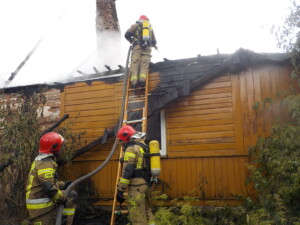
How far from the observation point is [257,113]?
560 cm

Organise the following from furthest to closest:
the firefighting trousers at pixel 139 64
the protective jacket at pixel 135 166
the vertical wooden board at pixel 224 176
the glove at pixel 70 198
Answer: the firefighting trousers at pixel 139 64 → the vertical wooden board at pixel 224 176 → the glove at pixel 70 198 → the protective jacket at pixel 135 166

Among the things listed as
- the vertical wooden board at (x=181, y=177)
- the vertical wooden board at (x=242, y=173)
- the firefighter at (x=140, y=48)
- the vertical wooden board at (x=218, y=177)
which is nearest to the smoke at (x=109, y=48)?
the firefighter at (x=140, y=48)

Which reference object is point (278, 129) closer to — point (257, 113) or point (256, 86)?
point (257, 113)

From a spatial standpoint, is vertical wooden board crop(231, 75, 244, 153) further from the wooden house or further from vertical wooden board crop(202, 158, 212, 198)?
vertical wooden board crop(202, 158, 212, 198)

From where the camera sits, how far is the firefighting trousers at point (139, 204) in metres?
3.98

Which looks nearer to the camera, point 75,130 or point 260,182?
point 260,182

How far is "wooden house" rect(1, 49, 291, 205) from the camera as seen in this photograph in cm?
554

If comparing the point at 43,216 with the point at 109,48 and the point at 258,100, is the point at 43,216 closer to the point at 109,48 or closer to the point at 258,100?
the point at 258,100

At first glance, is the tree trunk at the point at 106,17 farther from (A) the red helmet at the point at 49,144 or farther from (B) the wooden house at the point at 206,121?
(A) the red helmet at the point at 49,144

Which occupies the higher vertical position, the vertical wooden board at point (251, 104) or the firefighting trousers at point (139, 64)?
the firefighting trousers at point (139, 64)

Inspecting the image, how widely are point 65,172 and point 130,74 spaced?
2.82 metres

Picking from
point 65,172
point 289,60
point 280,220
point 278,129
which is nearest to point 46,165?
point 65,172

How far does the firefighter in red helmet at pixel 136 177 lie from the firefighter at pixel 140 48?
1.96 m

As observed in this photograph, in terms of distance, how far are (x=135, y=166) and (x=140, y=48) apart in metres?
3.25
